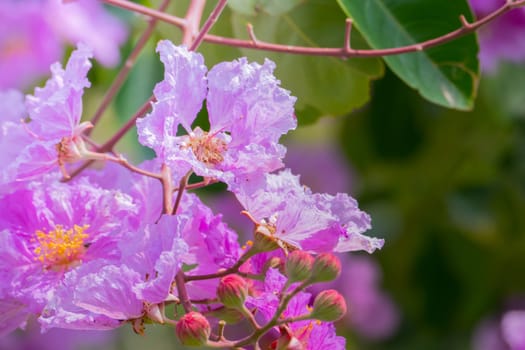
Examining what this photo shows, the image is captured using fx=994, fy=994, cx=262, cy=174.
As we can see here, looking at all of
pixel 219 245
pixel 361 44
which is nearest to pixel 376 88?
pixel 361 44

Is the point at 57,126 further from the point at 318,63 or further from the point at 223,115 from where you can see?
the point at 318,63

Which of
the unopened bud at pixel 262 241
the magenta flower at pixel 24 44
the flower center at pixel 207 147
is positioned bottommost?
the magenta flower at pixel 24 44

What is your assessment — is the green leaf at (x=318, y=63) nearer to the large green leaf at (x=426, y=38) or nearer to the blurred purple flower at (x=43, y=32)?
the large green leaf at (x=426, y=38)

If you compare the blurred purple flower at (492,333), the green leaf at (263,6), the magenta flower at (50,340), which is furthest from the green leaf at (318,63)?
the magenta flower at (50,340)

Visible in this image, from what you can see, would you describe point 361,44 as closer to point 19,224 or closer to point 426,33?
point 426,33

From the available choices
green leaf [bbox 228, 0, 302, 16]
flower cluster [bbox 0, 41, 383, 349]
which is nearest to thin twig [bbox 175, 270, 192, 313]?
flower cluster [bbox 0, 41, 383, 349]

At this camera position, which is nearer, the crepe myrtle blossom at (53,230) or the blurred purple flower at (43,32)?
the crepe myrtle blossom at (53,230)

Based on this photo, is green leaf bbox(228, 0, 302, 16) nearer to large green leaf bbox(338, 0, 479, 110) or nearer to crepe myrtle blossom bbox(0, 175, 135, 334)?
large green leaf bbox(338, 0, 479, 110)

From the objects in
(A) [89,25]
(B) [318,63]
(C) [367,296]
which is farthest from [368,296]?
(B) [318,63]
